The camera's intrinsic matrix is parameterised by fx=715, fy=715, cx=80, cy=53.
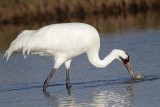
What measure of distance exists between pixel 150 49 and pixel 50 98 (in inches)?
292

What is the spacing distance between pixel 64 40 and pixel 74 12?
20.3 meters

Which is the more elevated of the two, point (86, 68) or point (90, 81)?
point (86, 68)

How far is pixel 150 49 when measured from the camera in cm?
2239

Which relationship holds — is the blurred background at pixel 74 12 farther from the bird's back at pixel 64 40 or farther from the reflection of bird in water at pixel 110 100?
the reflection of bird in water at pixel 110 100

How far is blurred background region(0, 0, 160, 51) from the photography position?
112 ft

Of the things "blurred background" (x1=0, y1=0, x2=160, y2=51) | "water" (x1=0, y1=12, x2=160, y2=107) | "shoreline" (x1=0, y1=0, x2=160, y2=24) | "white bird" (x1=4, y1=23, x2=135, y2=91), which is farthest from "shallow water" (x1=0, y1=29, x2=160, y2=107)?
"shoreline" (x1=0, y1=0, x2=160, y2=24)

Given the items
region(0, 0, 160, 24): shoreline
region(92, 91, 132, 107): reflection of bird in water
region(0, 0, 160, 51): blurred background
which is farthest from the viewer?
region(0, 0, 160, 24): shoreline

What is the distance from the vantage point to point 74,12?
1463 inches

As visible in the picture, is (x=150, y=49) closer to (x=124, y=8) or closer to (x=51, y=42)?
(x=51, y=42)

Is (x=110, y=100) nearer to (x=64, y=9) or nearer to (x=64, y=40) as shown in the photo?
(x=64, y=40)

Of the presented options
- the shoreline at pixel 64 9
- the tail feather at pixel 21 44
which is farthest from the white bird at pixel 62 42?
the shoreline at pixel 64 9

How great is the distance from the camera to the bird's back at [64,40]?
1686cm

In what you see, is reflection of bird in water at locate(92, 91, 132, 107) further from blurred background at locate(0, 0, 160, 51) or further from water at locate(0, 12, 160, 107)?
blurred background at locate(0, 0, 160, 51)

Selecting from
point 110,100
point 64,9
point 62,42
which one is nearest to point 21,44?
point 62,42
